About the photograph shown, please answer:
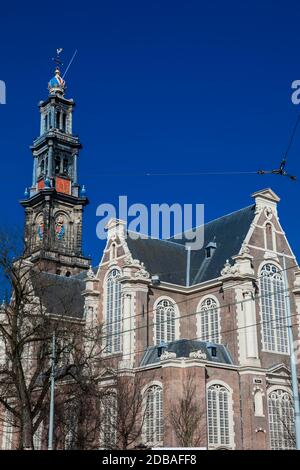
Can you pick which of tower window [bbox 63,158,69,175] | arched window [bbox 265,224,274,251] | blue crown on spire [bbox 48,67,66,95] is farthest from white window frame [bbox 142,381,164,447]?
blue crown on spire [bbox 48,67,66,95]

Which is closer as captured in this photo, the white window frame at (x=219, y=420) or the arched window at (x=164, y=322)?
the white window frame at (x=219, y=420)

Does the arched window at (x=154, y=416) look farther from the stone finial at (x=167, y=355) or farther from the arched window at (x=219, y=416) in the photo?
the arched window at (x=219, y=416)

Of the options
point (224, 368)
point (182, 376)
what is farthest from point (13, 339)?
point (224, 368)

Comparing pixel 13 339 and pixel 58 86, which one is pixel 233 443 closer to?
pixel 13 339

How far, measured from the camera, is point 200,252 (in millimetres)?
52094

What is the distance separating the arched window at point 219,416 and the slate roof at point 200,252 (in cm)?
920

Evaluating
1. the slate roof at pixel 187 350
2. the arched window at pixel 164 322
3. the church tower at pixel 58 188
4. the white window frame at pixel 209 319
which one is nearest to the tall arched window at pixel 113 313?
the arched window at pixel 164 322

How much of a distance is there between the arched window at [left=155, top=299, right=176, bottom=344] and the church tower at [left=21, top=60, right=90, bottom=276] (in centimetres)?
2440

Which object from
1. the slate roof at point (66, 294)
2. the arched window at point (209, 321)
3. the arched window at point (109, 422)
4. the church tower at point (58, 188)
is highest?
the church tower at point (58, 188)

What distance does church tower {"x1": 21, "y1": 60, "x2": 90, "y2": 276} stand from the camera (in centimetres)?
7244

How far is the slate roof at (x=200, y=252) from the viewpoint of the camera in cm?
4819

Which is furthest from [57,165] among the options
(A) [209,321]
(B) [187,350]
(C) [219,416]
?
(C) [219,416]

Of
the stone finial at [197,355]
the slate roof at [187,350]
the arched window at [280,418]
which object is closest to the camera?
the stone finial at [197,355]

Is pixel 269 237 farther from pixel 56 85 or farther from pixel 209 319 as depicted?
pixel 56 85
